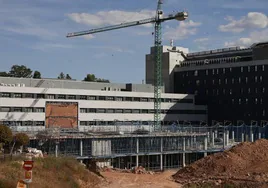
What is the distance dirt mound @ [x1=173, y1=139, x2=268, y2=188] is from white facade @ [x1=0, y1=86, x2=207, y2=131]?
54565 millimetres

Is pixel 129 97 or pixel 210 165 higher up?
pixel 129 97

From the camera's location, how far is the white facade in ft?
358

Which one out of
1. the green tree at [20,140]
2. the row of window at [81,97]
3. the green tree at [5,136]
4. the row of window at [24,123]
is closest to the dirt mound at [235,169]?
the green tree at [20,140]

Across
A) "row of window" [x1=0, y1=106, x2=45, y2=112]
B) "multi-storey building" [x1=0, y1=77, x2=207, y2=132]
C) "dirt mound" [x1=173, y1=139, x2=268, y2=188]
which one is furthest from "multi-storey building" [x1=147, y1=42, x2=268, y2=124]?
"dirt mound" [x1=173, y1=139, x2=268, y2=188]

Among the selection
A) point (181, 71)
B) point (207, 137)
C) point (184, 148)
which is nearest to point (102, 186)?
point (184, 148)

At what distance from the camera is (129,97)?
132750mm

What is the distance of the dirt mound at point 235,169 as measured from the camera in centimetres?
5722

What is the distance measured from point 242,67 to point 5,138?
91.5 meters

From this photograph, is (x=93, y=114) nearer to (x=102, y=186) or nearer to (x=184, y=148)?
(x=184, y=148)

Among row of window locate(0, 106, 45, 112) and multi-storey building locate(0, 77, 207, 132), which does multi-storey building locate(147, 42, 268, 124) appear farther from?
row of window locate(0, 106, 45, 112)

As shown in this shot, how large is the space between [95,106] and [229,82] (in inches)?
1638

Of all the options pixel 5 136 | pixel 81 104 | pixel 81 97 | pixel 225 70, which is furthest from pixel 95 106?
pixel 5 136

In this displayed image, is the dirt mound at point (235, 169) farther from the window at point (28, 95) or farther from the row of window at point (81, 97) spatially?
the window at point (28, 95)

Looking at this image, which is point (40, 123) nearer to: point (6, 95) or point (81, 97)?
point (6, 95)
